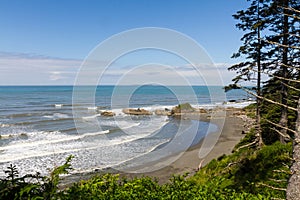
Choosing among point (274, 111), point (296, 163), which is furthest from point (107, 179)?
point (274, 111)

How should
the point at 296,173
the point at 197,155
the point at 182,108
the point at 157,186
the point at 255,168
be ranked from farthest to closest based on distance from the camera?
1. the point at 182,108
2. the point at 197,155
3. the point at 255,168
4. the point at 157,186
5. the point at 296,173

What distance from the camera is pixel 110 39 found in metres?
10.3

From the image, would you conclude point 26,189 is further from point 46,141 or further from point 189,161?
point 46,141

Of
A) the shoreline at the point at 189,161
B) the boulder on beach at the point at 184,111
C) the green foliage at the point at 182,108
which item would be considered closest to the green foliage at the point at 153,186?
the shoreline at the point at 189,161

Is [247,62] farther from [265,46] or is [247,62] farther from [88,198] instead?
[88,198]

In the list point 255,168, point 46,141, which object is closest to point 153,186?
point 255,168

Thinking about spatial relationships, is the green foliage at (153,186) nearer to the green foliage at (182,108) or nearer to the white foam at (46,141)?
the white foam at (46,141)

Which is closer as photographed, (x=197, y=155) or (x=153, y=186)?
(x=153, y=186)

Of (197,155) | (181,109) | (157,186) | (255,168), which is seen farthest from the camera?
(181,109)

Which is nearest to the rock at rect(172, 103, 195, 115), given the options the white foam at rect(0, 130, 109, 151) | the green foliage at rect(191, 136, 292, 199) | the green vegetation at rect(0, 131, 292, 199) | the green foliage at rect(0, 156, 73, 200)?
the white foam at rect(0, 130, 109, 151)

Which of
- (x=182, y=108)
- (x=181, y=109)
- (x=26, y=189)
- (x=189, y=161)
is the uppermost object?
(x=26, y=189)

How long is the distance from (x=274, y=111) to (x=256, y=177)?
25.7ft

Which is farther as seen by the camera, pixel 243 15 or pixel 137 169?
pixel 137 169

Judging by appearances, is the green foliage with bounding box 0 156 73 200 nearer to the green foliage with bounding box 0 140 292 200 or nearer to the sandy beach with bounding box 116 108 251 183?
the green foliage with bounding box 0 140 292 200
